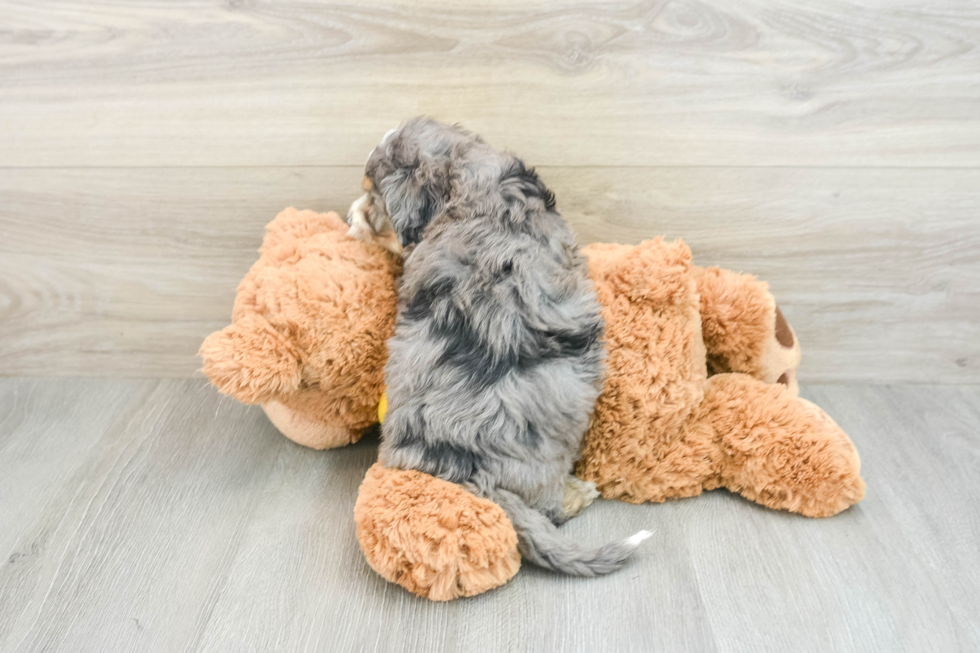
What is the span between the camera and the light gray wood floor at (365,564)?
73cm

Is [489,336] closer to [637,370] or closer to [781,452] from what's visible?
[637,370]

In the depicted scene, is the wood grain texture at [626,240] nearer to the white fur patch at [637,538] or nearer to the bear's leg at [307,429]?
the bear's leg at [307,429]

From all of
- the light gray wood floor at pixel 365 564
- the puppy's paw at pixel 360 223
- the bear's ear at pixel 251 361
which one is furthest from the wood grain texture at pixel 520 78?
the light gray wood floor at pixel 365 564

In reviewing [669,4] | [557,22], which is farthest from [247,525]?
[669,4]

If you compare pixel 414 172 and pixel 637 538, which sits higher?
pixel 414 172

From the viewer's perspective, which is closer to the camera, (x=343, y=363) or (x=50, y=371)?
(x=343, y=363)

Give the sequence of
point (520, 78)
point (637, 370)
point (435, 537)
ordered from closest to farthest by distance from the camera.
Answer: point (435, 537), point (637, 370), point (520, 78)

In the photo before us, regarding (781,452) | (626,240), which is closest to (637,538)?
(781,452)

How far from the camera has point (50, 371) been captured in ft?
3.94

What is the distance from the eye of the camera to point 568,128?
3.22ft

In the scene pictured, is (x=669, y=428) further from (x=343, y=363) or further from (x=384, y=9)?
(x=384, y=9)

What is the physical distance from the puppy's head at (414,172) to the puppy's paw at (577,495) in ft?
1.23

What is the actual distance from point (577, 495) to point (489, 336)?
269mm

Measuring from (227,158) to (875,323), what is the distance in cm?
106
